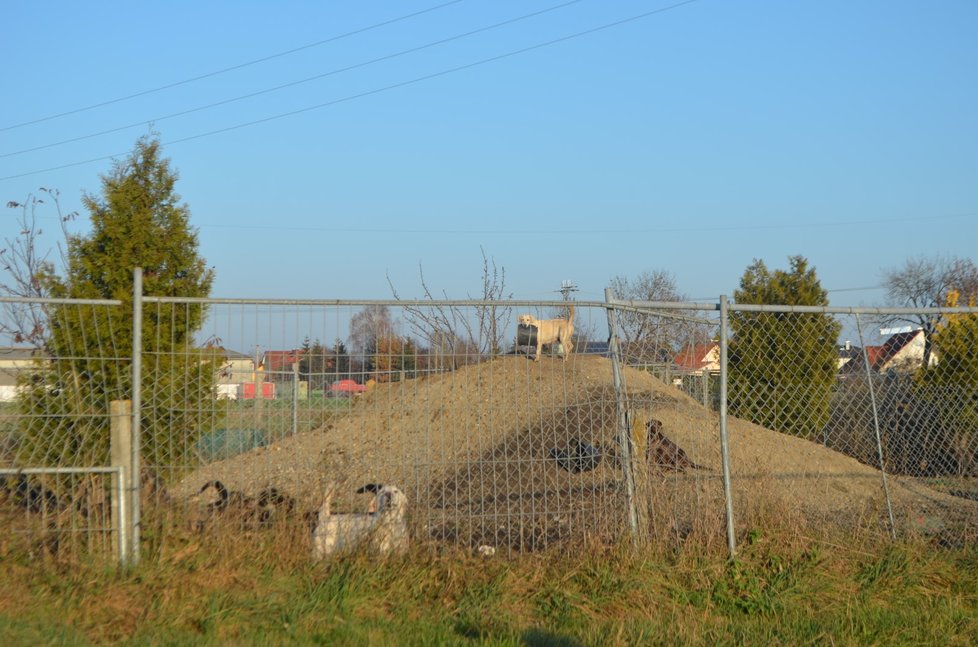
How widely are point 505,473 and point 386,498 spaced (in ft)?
2.92

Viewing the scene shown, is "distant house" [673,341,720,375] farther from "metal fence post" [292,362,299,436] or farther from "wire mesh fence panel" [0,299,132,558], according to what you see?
"wire mesh fence panel" [0,299,132,558]

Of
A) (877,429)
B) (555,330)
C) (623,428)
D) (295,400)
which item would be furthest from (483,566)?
(877,429)

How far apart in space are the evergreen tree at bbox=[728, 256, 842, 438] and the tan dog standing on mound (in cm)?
148

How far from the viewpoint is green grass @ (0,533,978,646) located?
5543 mm

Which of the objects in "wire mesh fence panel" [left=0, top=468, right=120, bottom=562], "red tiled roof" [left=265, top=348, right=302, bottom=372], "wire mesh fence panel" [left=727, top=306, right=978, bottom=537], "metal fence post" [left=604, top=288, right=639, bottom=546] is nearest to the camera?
"wire mesh fence panel" [left=0, top=468, right=120, bottom=562]

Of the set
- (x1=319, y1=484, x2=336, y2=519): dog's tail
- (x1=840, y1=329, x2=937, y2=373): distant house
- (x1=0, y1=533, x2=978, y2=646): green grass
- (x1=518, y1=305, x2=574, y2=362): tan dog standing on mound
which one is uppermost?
(x1=518, y1=305, x2=574, y2=362): tan dog standing on mound

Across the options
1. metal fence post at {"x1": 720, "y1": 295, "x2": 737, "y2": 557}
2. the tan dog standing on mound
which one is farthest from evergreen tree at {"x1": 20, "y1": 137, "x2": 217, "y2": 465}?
metal fence post at {"x1": 720, "y1": 295, "x2": 737, "y2": 557}

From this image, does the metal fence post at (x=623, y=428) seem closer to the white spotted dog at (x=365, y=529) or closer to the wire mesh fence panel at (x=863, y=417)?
the wire mesh fence panel at (x=863, y=417)

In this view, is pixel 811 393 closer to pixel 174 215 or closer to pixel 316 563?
pixel 316 563

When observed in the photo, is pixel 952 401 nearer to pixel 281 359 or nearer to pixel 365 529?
pixel 365 529

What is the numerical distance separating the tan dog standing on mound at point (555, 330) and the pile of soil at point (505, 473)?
0.18 metres

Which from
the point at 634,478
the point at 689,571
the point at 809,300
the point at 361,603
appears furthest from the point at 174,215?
the point at 809,300

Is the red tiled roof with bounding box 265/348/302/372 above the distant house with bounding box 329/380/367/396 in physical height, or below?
above

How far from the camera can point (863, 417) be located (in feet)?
25.0
